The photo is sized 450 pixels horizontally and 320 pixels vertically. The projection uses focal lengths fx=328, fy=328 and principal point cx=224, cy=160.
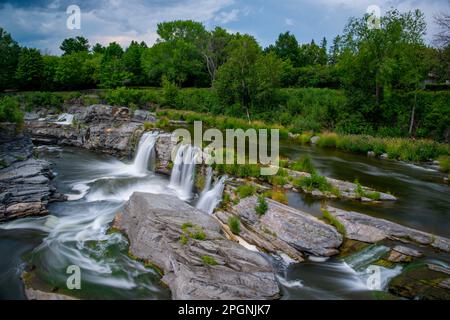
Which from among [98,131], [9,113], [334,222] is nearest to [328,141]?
[334,222]

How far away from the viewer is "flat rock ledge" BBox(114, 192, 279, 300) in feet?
24.3

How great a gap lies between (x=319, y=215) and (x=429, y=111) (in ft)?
67.8

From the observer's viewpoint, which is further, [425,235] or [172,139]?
[172,139]

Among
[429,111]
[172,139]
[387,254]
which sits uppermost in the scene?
[429,111]

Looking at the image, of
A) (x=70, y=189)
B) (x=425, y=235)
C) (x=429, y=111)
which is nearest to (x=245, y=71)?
(x=429, y=111)

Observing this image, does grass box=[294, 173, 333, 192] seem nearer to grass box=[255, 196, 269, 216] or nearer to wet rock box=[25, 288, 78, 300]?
grass box=[255, 196, 269, 216]

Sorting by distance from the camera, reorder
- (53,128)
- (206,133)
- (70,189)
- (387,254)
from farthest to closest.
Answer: (53,128) → (206,133) → (70,189) → (387,254)

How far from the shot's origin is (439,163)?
62.2 ft

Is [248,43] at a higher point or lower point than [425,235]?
higher

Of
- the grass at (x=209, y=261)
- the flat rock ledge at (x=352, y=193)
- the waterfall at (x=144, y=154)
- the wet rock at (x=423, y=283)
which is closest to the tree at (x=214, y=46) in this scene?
the waterfall at (x=144, y=154)

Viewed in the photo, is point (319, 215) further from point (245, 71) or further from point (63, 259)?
point (245, 71)

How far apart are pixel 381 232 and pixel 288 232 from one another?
2.80 m

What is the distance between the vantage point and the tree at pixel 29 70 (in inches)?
1578
